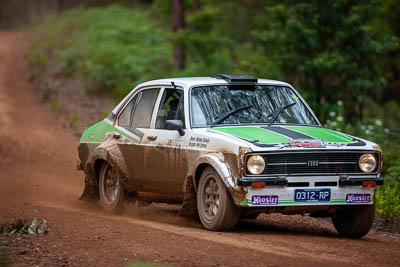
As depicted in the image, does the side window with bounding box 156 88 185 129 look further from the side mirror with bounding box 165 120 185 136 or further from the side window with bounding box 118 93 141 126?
the side window with bounding box 118 93 141 126

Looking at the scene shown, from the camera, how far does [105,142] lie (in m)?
9.85

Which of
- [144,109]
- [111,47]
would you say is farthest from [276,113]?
[111,47]

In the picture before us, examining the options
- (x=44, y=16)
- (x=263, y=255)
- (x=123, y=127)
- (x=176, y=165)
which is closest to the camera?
(x=263, y=255)

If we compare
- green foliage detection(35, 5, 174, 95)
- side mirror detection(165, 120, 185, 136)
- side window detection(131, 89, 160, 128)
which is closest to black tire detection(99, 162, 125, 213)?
side window detection(131, 89, 160, 128)

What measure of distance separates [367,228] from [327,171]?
969mm

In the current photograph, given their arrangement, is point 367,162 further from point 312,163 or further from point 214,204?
point 214,204

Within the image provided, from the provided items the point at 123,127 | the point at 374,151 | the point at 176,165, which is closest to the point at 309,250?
the point at 374,151

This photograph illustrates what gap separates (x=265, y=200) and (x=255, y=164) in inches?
15.0

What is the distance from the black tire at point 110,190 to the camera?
965 centimetres

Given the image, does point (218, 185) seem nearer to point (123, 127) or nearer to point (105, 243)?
point (105, 243)

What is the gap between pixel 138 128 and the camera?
9.34 meters

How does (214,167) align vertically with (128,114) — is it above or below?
below

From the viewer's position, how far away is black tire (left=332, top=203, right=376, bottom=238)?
313 inches

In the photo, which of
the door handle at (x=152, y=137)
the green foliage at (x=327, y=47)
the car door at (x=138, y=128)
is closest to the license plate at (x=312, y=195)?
the door handle at (x=152, y=137)
